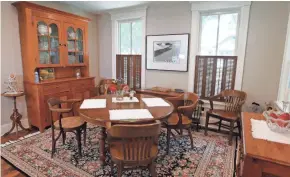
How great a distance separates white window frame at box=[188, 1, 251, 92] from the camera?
116 inches

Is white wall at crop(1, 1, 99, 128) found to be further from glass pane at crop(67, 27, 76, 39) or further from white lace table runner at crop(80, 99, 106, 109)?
white lace table runner at crop(80, 99, 106, 109)

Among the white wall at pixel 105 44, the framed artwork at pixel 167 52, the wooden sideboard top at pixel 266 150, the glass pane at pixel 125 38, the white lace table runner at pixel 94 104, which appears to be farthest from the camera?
the white wall at pixel 105 44

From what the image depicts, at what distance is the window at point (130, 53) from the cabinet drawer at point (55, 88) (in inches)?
52.2

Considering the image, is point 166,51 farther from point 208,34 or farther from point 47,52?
point 47,52

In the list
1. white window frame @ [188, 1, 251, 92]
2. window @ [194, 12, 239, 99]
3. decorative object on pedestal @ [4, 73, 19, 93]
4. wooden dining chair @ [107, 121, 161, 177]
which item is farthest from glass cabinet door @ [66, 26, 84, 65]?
wooden dining chair @ [107, 121, 161, 177]

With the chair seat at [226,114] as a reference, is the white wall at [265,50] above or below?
above

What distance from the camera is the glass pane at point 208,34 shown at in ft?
10.8

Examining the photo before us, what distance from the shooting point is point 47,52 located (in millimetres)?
3275

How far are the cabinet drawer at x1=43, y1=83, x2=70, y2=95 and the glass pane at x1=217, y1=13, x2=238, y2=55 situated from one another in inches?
117

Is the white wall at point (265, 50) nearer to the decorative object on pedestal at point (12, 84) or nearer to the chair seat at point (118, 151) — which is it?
the chair seat at point (118, 151)

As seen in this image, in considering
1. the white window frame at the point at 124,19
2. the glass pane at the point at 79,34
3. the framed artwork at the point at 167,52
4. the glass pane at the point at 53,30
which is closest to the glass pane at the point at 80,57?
the glass pane at the point at 79,34

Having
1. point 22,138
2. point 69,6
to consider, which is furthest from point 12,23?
point 22,138

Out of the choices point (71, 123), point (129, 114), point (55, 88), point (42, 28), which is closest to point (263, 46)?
point (129, 114)

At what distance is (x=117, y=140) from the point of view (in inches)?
72.0
